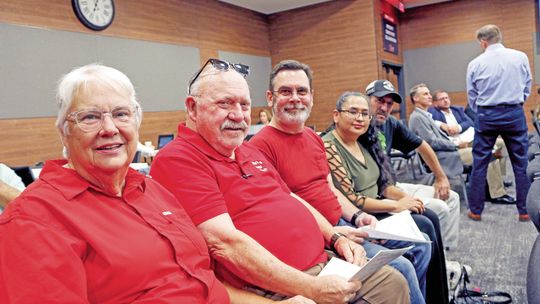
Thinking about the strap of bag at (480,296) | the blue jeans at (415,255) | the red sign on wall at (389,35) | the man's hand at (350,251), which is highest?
the red sign on wall at (389,35)

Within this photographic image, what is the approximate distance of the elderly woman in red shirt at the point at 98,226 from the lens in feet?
3.02

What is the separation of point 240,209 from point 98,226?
1.93 feet

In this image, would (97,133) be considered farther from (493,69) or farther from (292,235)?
(493,69)

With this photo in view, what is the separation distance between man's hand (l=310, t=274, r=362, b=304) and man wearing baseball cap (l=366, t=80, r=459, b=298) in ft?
4.60

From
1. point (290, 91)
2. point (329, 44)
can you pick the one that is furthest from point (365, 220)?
point (329, 44)

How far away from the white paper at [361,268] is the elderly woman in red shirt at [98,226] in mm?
221

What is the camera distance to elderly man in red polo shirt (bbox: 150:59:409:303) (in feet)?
4.58

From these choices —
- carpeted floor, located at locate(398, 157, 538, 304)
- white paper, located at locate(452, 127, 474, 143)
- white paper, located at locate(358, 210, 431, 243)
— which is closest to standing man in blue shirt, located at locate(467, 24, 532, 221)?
carpeted floor, located at locate(398, 157, 538, 304)

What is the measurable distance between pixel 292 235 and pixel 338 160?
2.71 ft

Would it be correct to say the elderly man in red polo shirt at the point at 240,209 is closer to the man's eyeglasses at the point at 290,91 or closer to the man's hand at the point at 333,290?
the man's hand at the point at 333,290

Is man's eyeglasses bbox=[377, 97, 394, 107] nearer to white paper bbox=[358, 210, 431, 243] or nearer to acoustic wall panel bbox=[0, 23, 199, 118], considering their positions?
white paper bbox=[358, 210, 431, 243]

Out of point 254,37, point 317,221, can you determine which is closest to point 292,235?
point 317,221

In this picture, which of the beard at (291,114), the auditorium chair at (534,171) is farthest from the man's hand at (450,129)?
the beard at (291,114)

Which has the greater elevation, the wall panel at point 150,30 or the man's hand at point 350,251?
the wall panel at point 150,30
